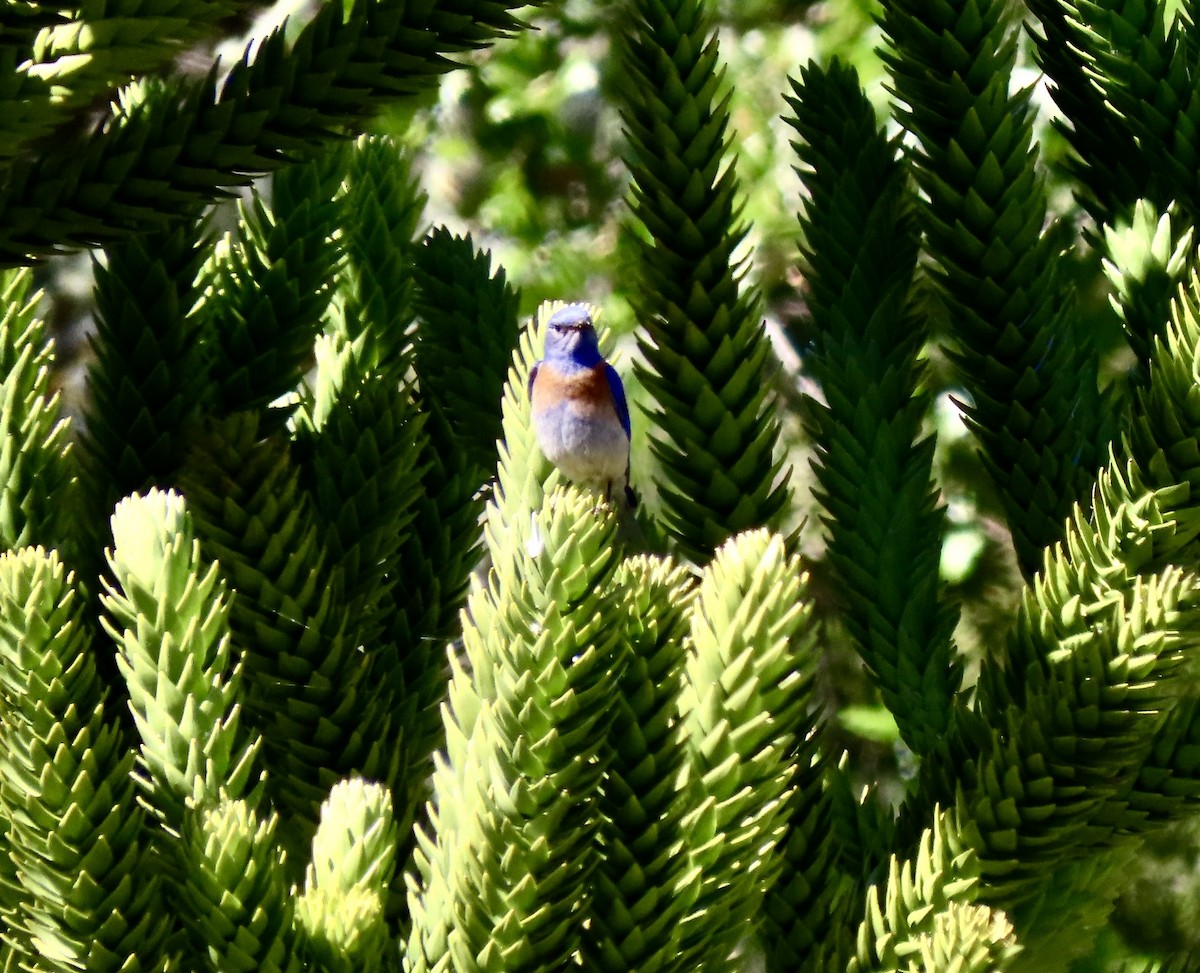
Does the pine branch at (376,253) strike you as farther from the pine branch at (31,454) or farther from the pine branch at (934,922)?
the pine branch at (934,922)

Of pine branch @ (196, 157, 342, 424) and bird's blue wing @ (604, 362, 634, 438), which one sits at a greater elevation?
bird's blue wing @ (604, 362, 634, 438)

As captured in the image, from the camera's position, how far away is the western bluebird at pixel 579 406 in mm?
952

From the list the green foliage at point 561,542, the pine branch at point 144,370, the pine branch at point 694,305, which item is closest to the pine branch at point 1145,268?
the green foliage at point 561,542

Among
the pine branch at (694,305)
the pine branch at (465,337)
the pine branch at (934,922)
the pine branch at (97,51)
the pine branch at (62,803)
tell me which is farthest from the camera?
the pine branch at (465,337)

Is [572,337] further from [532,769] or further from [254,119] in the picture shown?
[532,769]

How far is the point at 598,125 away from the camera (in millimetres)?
2832

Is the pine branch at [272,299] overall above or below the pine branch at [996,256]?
below

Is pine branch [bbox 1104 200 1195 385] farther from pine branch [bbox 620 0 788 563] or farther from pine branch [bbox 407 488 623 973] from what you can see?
pine branch [bbox 407 488 623 973]

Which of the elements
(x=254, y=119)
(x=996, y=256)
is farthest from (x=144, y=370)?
(x=996, y=256)

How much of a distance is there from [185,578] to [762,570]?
1.15ft

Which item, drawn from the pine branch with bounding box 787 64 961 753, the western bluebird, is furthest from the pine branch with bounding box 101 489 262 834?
the pine branch with bounding box 787 64 961 753

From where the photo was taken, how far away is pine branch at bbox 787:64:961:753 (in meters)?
1.01

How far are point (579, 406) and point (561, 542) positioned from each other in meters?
0.42

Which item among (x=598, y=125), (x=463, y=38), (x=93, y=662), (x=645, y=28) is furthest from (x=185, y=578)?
(x=598, y=125)
